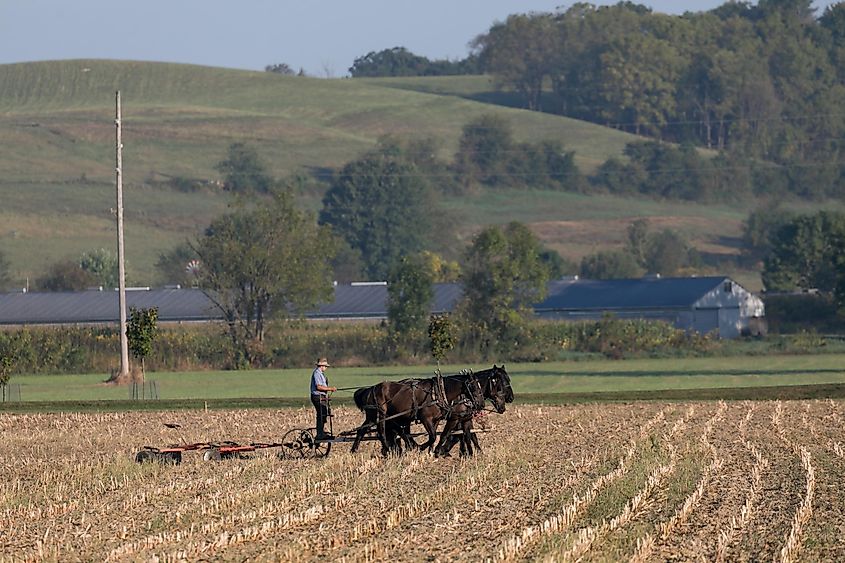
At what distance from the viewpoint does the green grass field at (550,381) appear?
52969 millimetres

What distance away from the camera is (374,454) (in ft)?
102

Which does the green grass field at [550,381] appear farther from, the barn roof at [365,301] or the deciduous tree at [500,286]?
the barn roof at [365,301]

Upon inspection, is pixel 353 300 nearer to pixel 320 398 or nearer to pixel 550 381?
pixel 550 381

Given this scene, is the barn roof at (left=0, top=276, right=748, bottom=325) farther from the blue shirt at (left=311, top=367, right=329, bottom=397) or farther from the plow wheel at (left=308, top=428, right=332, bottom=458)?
the plow wheel at (left=308, top=428, right=332, bottom=458)

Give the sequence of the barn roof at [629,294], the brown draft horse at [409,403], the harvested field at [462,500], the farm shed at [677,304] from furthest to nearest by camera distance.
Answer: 1. the barn roof at [629,294]
2. the farm shed at [677,304]
3. the brown draft horse at [409,403]
4. the harvested field at [462,500]

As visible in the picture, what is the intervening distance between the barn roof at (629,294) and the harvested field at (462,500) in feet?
234

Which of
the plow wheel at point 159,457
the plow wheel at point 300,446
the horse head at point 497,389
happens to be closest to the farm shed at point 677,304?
the horse head at point 497,389

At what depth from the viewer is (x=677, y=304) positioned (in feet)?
352

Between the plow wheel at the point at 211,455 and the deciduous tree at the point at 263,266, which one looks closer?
the plow wheel at the point at 211,455

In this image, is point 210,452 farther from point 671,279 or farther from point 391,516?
point 671,279

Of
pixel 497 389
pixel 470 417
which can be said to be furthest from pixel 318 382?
pixel 497 389

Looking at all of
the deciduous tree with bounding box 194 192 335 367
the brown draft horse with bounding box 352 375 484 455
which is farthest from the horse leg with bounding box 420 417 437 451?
the deciduous tree with bounding box 194 192 335 367

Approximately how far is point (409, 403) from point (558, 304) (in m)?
82.4

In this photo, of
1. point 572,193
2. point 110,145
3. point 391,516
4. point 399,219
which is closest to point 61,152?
point 110,145
